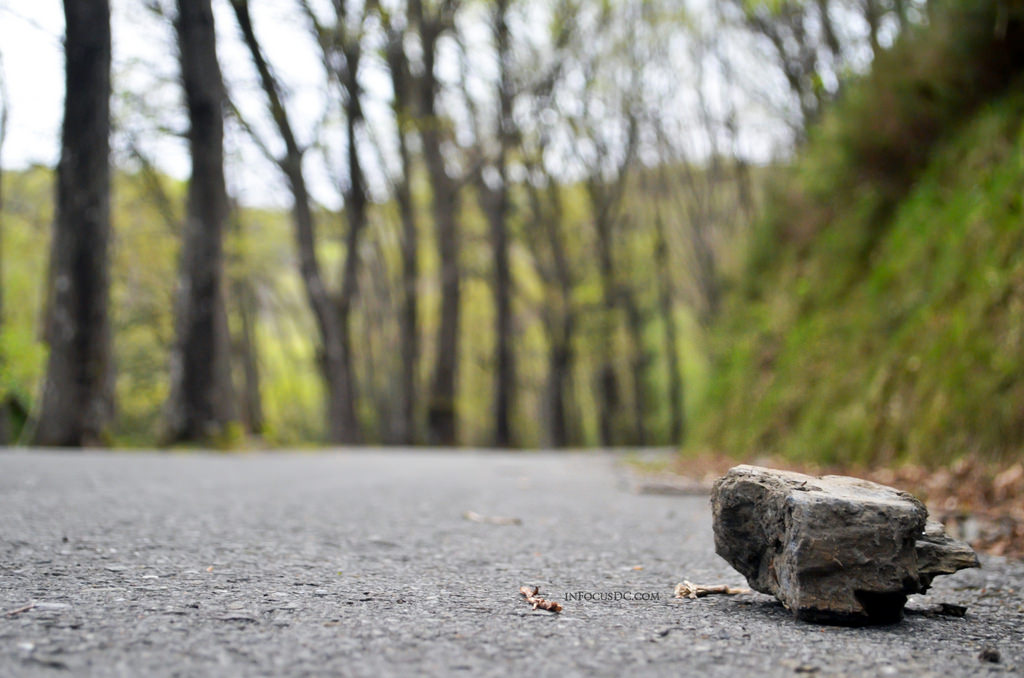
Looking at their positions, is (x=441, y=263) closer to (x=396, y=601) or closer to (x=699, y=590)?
(x=699, y=590)

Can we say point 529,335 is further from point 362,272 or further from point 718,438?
point 718,438

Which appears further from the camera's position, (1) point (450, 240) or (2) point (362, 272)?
(2) point (362, 272)

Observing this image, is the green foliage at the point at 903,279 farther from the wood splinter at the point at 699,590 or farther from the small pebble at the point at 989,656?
the small pebble at the point at 989,656

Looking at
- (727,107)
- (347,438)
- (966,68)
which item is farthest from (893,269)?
(727,107)

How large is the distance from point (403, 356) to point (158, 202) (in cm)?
660

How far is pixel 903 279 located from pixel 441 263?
38.0 ft

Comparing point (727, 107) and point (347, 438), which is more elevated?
point (727, 107)

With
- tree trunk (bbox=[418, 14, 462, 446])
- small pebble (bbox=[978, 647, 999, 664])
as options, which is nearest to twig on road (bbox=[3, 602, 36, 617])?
small pebble (bbox=[978, 647, 999, 664])

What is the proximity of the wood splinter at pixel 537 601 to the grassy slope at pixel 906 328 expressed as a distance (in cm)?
346

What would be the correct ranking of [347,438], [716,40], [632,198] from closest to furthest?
[347,438] < [716,40] < [632,198]

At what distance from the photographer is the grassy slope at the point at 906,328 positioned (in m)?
5.21

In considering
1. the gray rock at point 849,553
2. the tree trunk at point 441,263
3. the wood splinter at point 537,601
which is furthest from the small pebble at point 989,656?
the tree trunk at point 441,263

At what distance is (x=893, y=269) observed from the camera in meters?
7.47

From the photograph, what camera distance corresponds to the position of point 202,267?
10234 millimetres
